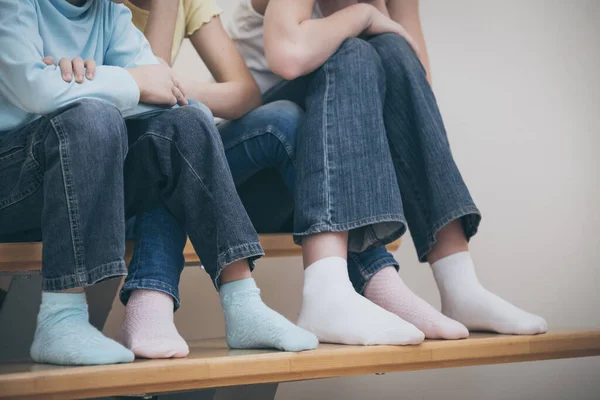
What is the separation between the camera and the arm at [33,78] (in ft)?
2.35

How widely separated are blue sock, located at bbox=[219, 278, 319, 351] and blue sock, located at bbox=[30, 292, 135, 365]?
0.43 feet

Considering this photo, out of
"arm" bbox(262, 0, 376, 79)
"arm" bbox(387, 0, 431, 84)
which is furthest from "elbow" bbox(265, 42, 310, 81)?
"arm" bbox(387, 0, 431, 84)

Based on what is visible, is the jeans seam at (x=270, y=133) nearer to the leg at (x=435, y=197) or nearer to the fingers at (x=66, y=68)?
the leg at (x=435, y=197)

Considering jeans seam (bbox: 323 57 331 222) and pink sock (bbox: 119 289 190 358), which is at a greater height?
jeans seam (bbox: 323 57 331 222)

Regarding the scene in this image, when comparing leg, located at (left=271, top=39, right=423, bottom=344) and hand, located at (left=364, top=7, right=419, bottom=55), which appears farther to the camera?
hand, located at (left=364, top=7, right=419, bottom=55)

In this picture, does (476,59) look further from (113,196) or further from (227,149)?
(113,196)

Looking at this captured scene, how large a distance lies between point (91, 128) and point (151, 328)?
21 cm

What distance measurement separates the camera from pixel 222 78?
3.51 ft

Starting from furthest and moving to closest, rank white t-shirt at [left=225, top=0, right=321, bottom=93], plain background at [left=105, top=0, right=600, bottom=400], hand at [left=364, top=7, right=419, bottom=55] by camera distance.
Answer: plain background at [left=105, top=0, right=600, bottom=400]
white t-shirt at [left=225, top=0, right=321, bottom=93]
hand at [left=364, top=7, right=419, bottom=55]

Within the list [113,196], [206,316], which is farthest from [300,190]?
[206,316]

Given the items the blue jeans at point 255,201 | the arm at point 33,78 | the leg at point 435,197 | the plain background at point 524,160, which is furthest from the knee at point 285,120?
the plain background at point 524,160

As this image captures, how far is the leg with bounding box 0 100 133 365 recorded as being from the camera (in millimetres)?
681

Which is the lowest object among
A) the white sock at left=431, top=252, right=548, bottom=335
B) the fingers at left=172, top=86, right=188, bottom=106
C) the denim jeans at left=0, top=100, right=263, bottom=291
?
the white sock at left=431, top=252, right=548, bottom=335

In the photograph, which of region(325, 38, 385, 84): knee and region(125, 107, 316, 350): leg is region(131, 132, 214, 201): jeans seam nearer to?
region(125, 107, 316, 350): leg
